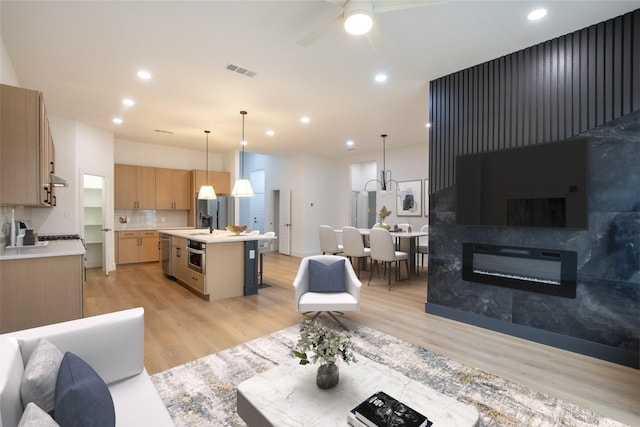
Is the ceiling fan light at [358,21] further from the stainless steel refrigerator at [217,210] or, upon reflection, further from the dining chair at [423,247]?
the stainless steel refrigerator at [217,210]

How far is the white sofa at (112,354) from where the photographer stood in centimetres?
131

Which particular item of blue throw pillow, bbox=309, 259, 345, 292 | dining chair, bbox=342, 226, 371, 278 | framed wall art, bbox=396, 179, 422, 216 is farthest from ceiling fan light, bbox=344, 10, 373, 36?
framed wall art, bbox=396, 179, 422, 216

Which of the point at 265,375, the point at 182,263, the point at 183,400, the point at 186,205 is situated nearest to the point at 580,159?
the point at 265,375

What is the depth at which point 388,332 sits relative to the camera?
3.30 metres

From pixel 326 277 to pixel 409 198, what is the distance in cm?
467

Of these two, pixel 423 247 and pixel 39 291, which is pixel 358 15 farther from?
pixel 423 247

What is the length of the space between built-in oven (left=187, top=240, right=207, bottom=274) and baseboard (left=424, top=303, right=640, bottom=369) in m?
3.24

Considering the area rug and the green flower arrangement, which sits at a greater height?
the green flower arrangement

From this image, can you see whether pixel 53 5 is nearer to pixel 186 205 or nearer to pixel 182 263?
pixel 182 263

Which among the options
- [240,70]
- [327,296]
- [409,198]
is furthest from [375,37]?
[409,198]

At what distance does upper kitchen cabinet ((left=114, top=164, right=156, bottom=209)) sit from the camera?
6918mm

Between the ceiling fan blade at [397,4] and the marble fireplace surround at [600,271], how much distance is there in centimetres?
203

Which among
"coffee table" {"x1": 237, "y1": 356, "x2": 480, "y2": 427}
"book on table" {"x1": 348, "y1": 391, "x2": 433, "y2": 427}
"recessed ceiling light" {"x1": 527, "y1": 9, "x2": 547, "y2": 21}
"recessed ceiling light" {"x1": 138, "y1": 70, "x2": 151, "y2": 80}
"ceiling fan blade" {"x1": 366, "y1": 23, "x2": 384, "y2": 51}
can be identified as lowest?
"coffee table" {"x1": 237, "y1": 356, "x2": 480, "y2": 427}

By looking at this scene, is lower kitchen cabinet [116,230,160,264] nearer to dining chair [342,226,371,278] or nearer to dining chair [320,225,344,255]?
dining chair [320,225,344,255]
